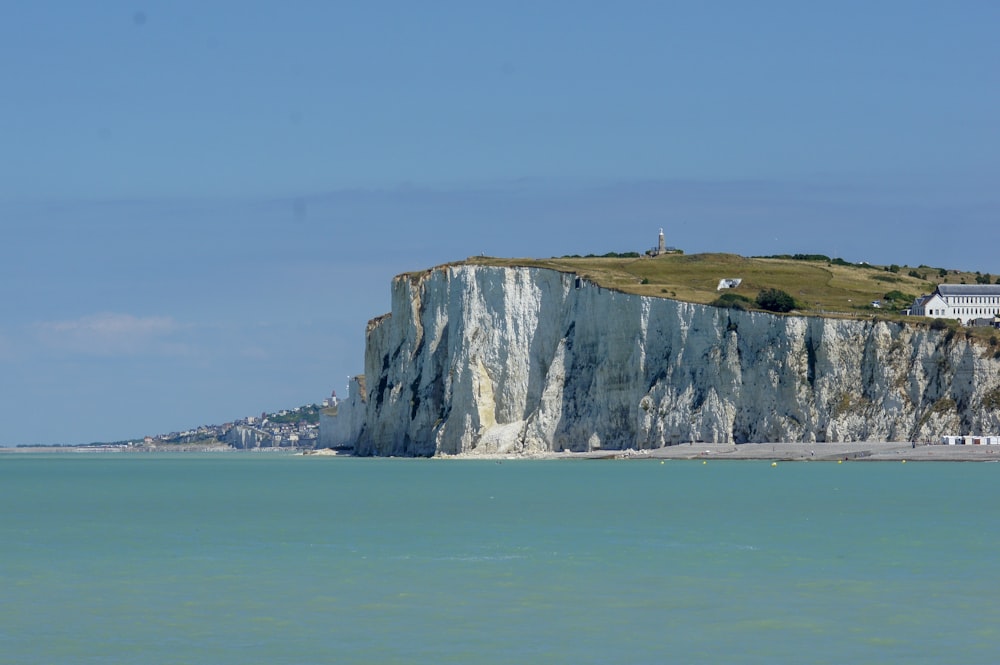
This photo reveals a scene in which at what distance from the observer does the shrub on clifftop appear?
91.4 m

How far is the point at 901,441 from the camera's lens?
85.0 m

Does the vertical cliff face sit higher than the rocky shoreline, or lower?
higher

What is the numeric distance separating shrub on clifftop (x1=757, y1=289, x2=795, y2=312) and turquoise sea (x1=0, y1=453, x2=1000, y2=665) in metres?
41.0

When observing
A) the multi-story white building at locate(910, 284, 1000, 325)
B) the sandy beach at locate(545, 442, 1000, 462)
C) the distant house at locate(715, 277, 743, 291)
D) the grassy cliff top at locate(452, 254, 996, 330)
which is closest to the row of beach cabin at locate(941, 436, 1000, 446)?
the sandy beach at locate(545, 442, 1000, 462)

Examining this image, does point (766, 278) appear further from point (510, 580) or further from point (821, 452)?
point (510, 580)

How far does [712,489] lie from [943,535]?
21.5 m

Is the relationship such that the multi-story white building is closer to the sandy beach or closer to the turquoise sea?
the sandy beach

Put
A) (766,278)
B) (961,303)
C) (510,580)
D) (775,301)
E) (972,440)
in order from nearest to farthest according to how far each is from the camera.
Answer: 1. (510,580)
2. (972,440)
3. (775,301)
4. (961,303)
5. (766,278)

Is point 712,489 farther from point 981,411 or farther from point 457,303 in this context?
point 457,303

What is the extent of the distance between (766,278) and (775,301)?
55.1ft

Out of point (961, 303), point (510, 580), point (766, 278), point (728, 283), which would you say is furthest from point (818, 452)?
point (510, 580)

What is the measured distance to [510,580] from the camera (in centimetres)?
2562

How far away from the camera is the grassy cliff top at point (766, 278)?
9656cm

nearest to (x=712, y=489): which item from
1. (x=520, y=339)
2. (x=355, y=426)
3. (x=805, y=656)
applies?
(x=805, y=656)
